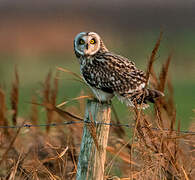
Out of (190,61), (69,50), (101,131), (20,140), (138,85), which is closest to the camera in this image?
(101,131)

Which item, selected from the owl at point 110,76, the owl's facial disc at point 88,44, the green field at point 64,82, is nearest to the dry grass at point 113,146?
the owl at point 110,76

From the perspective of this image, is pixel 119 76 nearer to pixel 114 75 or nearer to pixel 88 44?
pixel 114 75

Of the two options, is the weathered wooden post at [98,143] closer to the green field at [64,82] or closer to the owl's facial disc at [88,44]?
the owl's facial disc at [88,44]

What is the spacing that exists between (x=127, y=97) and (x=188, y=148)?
665mm

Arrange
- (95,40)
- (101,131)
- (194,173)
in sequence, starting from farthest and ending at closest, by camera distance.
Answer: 1. (95,40)
2. (194,173)
3. (101,131)

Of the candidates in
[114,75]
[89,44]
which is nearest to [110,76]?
[114,75]

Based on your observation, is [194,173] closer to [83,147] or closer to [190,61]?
[83,147]

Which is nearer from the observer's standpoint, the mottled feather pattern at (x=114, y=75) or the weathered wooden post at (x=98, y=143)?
the weathered wooden post at (x=98, y=143)

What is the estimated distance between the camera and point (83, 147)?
305 centimetres

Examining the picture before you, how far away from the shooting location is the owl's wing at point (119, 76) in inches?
150

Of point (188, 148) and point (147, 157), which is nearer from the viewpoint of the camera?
point (147, 157)

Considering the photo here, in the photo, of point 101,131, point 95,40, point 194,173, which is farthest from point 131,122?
point 95,40

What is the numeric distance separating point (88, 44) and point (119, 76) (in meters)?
0.50

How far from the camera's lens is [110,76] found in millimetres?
3887
